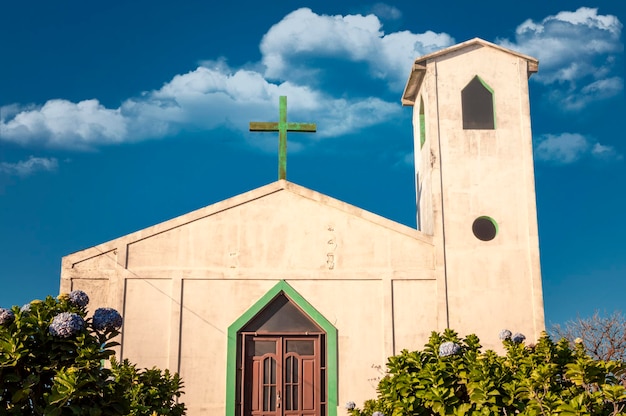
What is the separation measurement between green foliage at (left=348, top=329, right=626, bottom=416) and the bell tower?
7437 mm

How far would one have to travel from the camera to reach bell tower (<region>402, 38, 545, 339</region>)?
16.4 metres

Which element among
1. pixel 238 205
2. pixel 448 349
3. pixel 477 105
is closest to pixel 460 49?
pixel 477 105

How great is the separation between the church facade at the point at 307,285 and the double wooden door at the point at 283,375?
0.08 ft

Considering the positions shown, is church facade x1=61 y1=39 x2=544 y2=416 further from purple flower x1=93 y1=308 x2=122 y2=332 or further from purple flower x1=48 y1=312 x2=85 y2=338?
purple flower x1=48 y1=312 x2=85 y2=338

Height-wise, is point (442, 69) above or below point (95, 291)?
above

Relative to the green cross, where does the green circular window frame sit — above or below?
below

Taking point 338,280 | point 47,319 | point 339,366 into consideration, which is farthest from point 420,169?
point 47,319


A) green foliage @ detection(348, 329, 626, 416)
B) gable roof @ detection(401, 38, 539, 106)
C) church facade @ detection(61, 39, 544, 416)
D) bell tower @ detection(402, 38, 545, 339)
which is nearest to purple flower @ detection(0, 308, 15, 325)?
green foliage @ detection(348, 329, 626, 416)

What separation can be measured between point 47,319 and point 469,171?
12027 mm

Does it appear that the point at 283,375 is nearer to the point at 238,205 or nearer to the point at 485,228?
the point at 238,205

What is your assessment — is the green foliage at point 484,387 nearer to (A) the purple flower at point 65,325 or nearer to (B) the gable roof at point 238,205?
(A) the purple flower at point 65,325

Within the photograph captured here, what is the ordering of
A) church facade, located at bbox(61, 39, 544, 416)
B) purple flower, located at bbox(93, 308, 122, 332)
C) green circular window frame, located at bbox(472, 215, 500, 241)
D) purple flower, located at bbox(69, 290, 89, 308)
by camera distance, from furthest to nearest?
green circular window frame, located at bbox(472, 215, 500, 241) → church facade, located at bbox(61, 39, 544, 416) → purple flower, located at bbox(69, 290, 89, 308) → purple flower, located at bbox(93, 308, 122, 332)

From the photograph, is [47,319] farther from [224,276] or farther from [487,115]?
[487,115]

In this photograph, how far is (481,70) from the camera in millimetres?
18047
